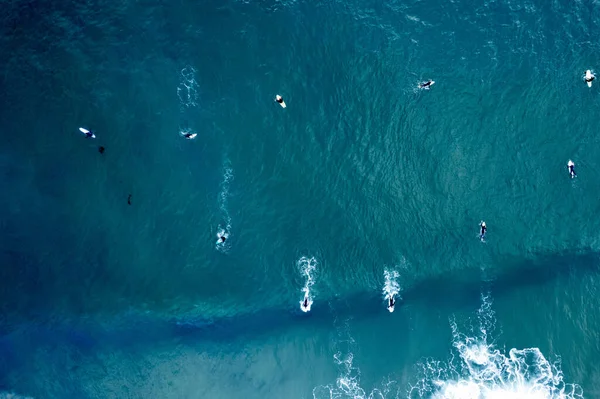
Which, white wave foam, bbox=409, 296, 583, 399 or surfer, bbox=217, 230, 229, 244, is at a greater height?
surfer, bbox=217, 230, 229, 244

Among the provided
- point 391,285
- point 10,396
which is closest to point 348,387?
point 391,285

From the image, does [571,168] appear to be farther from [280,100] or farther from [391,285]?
[280,100]

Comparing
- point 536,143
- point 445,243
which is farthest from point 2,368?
point 536,143

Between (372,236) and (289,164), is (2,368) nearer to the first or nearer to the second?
(289,164)

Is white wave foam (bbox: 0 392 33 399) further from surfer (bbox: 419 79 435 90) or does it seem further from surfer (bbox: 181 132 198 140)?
surfer (bbox: 419 79 435 90)

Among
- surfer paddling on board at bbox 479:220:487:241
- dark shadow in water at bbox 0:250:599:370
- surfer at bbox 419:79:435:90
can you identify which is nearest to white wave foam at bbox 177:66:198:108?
dark shadow in water at bbox 0:250:599:370

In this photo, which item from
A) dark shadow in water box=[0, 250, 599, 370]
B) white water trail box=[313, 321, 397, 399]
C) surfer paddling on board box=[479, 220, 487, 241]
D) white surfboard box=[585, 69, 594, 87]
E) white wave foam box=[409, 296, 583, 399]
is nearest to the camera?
white water trail box=[313, 321, 397, 399]

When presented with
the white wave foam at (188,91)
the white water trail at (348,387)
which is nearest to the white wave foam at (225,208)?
the white wave foam at (188,91)
